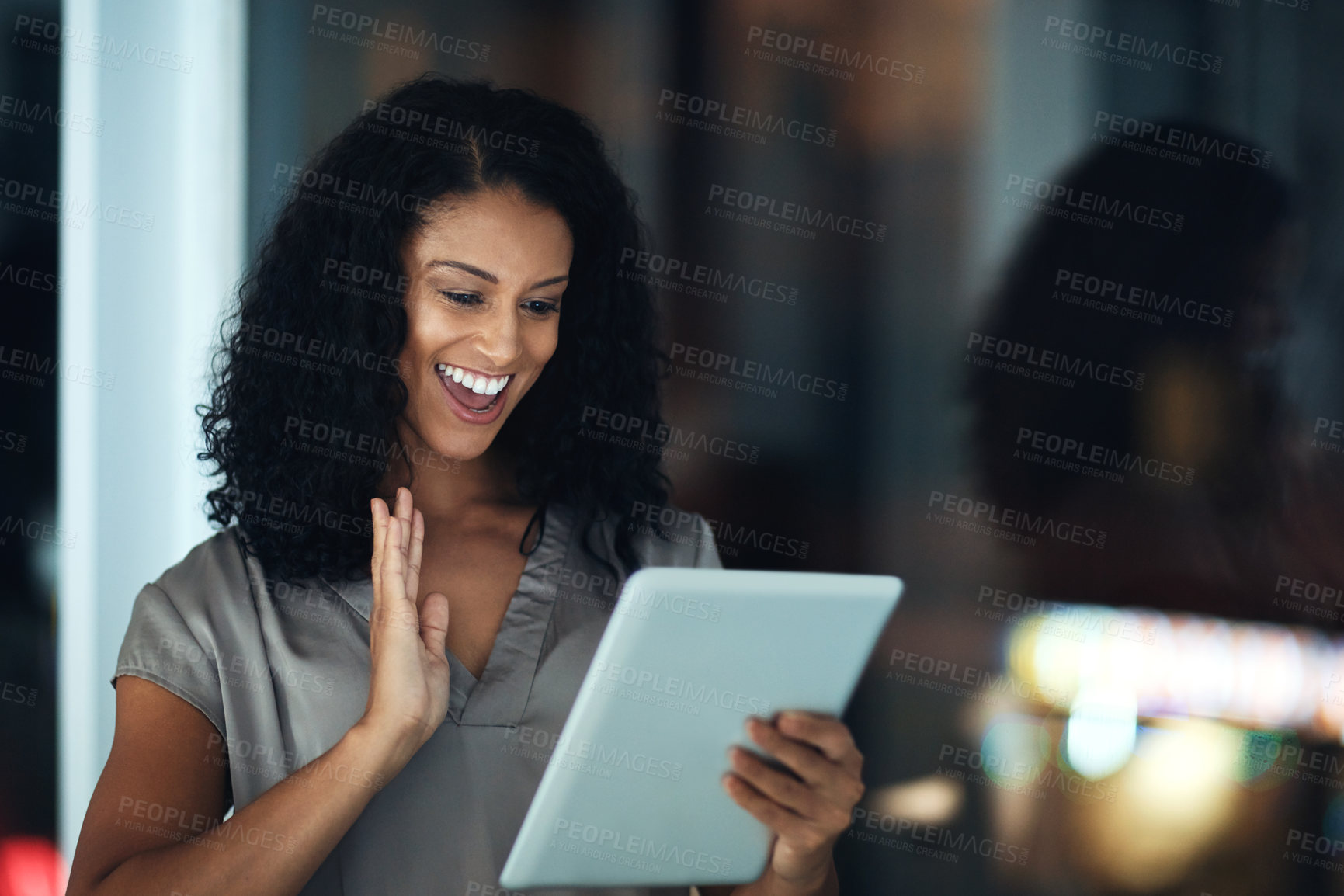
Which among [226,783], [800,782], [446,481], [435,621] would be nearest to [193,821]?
[226,783]

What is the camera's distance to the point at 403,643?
107 centimetres

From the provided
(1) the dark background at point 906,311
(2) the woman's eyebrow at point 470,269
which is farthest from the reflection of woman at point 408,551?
(1) the dark background at point 906,311

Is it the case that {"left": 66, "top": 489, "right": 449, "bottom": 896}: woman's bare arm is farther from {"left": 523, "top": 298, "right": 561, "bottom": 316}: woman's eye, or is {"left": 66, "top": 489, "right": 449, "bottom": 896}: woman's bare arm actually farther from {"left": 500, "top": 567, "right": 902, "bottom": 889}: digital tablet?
{"left": 523, "top": 298, "right": 561, "bottom": 316}: woman's eye

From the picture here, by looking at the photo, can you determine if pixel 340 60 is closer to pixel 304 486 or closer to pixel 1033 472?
pixel 304 486

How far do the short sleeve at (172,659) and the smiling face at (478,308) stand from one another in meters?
0.35

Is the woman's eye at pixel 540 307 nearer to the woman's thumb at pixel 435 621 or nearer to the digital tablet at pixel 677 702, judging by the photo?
the woman's thumb at pixel 435 621

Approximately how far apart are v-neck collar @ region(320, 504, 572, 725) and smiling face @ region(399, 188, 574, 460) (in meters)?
0.18

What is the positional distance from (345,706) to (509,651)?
0.19m

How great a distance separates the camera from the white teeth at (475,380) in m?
1.26

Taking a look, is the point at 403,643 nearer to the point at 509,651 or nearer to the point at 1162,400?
the point at 509,651

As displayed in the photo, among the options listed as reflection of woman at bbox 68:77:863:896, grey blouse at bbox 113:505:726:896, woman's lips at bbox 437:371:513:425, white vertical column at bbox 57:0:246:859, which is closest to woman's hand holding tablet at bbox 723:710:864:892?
reflection of woman at bbox 68:77:863:896

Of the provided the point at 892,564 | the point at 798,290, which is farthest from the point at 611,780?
the point at 798,290

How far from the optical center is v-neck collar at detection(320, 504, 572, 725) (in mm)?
1175

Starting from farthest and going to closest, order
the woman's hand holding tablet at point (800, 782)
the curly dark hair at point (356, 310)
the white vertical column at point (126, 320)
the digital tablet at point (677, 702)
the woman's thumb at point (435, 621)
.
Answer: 1. the white vertical column at point (126, 320)
2. the curly dark hair at point (356, 310)
3. the woman's thumb at point (435, 621)
4. the woman's hand holding tablet at point (800, 782)
5. the digital tablet at point (677, 702)
